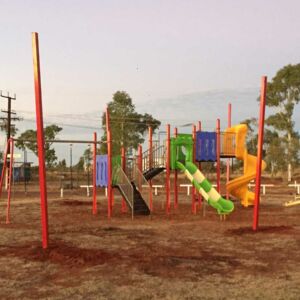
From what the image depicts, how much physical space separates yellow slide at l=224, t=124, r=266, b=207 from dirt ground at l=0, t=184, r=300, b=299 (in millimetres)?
6816

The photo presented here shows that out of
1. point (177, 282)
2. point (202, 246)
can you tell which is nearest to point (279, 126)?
point (202, 246)

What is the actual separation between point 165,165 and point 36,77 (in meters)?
11.4

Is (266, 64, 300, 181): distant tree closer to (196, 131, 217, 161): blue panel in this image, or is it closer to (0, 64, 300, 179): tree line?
(0, 64, 300, 179): tree line

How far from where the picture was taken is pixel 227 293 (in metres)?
7.09

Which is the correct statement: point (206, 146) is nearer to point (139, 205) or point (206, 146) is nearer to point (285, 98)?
point (139, 205)

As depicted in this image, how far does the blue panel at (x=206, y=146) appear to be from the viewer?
21453mm

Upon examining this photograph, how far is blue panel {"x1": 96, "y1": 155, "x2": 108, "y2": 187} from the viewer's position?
66.1 ft

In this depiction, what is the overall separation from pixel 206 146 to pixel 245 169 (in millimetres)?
3151

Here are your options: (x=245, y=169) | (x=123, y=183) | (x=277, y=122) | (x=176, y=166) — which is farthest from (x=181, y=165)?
(x=277, y=122)

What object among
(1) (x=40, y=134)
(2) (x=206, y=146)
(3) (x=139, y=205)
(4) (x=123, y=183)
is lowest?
(3) (x=139, y=205)

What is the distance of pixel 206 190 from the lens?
63.8 feet

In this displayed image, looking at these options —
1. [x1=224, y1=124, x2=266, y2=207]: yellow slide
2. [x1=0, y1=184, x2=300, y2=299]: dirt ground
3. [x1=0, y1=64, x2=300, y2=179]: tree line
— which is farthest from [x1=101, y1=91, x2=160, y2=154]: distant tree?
[x1=0, y1=184, x2=300, y2=299]: dirt ground

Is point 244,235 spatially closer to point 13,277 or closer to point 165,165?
point 13,277

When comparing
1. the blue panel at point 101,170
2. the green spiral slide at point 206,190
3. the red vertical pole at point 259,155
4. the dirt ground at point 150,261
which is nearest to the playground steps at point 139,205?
the blue panel at point 101,170
